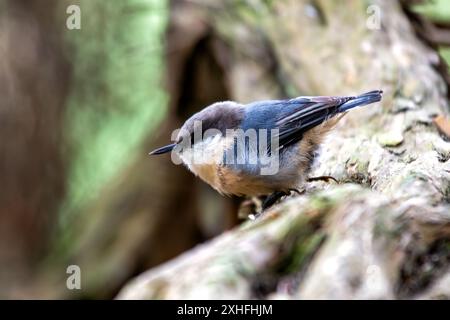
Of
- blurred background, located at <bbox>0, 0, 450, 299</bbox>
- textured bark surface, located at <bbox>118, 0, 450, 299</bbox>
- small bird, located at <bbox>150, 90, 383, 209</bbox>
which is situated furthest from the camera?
blurred background, located at <bbox>0, 0, 450, 299</bbox>

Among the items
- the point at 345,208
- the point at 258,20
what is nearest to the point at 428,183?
the point at 345,208

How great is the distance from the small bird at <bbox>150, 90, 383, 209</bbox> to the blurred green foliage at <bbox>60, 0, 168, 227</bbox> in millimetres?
1800

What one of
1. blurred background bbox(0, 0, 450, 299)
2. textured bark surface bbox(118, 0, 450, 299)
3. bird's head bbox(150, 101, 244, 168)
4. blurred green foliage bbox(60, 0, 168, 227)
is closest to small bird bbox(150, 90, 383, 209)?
bird's head bbox(150, 101, 244, 168)

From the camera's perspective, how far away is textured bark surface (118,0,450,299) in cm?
197

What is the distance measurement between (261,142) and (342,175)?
0.44 meters

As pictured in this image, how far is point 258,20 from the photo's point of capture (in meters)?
4.44

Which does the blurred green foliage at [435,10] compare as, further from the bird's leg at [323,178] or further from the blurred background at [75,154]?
the bird's leg at [323,178]

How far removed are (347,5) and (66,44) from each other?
2.43 meters

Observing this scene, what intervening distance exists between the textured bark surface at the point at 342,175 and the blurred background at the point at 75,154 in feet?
0.58

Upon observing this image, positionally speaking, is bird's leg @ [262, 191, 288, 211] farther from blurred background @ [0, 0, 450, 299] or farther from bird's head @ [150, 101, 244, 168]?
blurred background @ [0, 0, 450, 299]

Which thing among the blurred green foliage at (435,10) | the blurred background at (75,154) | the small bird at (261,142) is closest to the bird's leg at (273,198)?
the small bird at (261,142)

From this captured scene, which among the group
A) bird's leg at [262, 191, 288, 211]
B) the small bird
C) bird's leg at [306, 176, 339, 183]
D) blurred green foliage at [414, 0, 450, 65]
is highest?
blurred green foliage at [414, 0, 450, 65]

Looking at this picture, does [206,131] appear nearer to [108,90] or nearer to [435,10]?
[435,10]
